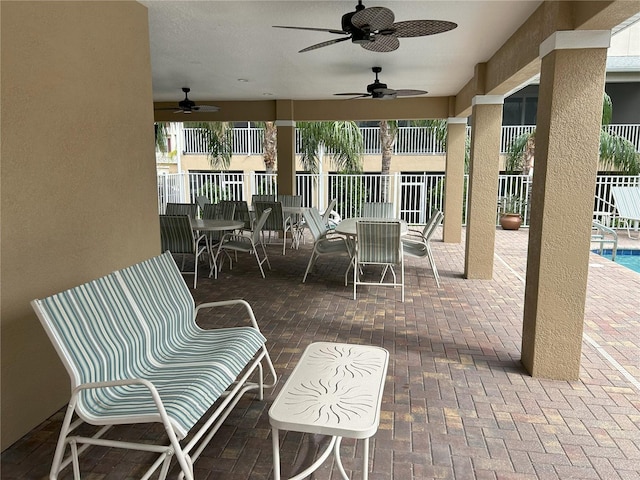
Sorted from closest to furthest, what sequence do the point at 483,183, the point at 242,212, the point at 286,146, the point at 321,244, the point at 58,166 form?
the point at 58,166 < the point at 483,183 < the point at 321,244 < the point at 242,212 < the point at 286,146

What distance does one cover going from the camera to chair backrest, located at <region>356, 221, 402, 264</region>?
514 cm

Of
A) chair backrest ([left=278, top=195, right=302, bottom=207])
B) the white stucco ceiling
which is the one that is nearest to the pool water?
the white stucco ceiling

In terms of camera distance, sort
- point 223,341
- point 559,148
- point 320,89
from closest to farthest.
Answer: point 223,341, point 559,148, point 320,89

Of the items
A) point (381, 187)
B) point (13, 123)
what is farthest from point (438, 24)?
point (381, 187)

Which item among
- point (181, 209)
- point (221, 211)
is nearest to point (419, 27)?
point (181, 209)

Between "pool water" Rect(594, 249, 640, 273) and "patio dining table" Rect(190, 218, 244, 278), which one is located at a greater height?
"patio dining table" Rect(190, 218, 244, 278)

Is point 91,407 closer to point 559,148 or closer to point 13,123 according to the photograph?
point 13,123

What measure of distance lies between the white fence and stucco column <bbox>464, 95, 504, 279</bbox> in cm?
556

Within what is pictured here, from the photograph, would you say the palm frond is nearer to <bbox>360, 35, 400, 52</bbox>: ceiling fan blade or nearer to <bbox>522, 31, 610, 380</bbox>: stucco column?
<bbox>522, 31, 610, 380</bbox>: stucco column

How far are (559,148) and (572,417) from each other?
5.58ft

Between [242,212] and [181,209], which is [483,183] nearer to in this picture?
[242,212]

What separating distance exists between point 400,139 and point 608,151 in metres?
5.77

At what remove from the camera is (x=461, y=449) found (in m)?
2.50

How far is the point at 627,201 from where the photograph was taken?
9.77m
